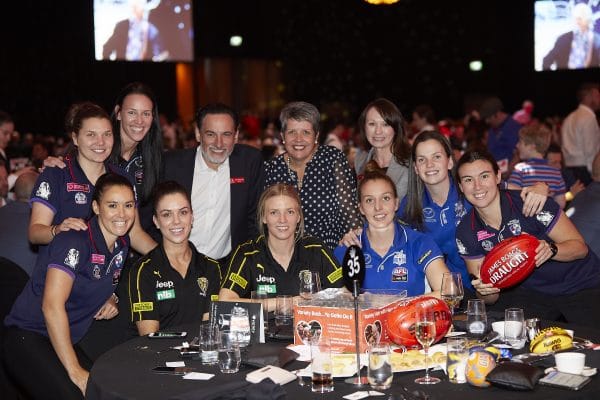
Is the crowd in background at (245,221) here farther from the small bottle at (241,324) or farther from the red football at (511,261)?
the small bottle at (241,324)

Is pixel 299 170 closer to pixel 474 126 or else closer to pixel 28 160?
pixel 28 160

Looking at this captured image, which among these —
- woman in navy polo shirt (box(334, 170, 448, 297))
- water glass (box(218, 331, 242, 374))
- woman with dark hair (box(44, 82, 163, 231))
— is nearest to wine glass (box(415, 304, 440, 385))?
water glass (box(218, 331, 242, 374))

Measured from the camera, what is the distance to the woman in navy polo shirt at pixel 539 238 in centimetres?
393

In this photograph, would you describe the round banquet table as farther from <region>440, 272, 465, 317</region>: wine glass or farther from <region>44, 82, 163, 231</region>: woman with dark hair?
<region>44, 82, 163, 231</region>: woman with dark hair

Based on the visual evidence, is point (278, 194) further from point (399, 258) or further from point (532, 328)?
point (532, 328)

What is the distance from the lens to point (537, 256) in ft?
11.8

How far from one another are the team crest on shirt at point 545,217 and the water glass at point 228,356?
1.74 m

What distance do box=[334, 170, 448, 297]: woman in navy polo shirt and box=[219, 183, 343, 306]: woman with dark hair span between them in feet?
0.69

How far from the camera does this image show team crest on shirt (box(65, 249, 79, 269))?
3631 millimetres

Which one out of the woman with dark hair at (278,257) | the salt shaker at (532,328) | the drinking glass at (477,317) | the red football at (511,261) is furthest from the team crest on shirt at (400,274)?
the salt shaker at (532,328)

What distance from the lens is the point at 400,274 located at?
389cm


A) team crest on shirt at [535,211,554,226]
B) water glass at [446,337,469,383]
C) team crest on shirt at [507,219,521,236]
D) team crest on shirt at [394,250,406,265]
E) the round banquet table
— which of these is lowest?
the round banquet table

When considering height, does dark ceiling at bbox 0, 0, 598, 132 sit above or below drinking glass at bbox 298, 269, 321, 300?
above

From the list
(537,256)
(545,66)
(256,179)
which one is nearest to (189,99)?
(545,66)
